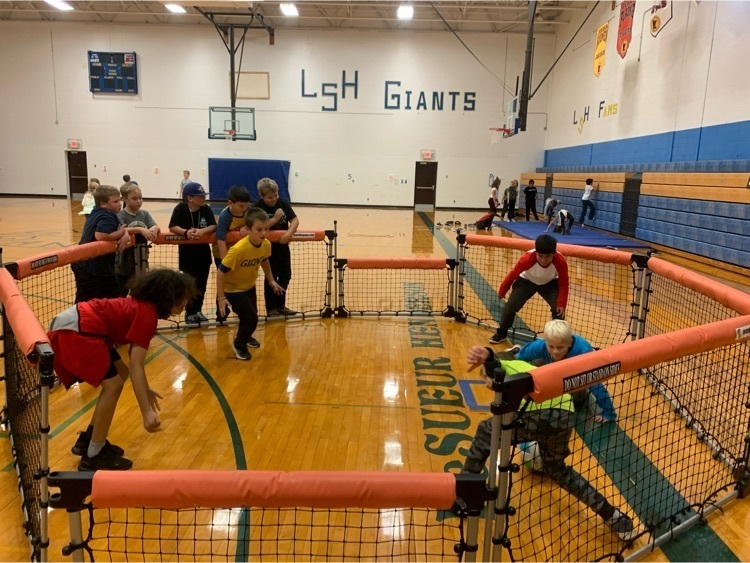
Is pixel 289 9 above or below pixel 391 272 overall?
above

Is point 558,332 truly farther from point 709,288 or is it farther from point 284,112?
point 284,112

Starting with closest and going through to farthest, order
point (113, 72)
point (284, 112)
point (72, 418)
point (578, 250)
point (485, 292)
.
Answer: point (72, 418)
point (578, 250)
point (485, 292)
point (113, 72)
point (284, 112)

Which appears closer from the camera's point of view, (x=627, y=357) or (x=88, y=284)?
(x=627, y=357)

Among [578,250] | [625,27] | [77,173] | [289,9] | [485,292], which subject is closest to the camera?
[578,250]

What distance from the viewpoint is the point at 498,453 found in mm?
2043

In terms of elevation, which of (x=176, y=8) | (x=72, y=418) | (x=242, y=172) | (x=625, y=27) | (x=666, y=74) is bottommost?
(x=72, y=418)

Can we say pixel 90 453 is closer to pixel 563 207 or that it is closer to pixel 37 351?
pixel 37 351

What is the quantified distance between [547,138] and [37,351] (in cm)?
2649

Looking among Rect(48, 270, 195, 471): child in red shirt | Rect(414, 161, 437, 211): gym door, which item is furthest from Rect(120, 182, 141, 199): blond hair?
Rect(414, 161, 437, 211): gym door

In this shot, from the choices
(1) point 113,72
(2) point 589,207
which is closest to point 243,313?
(2) point 589,207

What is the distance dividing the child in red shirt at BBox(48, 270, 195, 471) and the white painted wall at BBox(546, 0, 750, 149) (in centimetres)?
1274

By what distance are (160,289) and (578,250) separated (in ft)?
14.9

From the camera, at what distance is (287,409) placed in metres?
4.36

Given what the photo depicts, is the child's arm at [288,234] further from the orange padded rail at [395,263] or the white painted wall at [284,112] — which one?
the white painted wall at [284,112]
